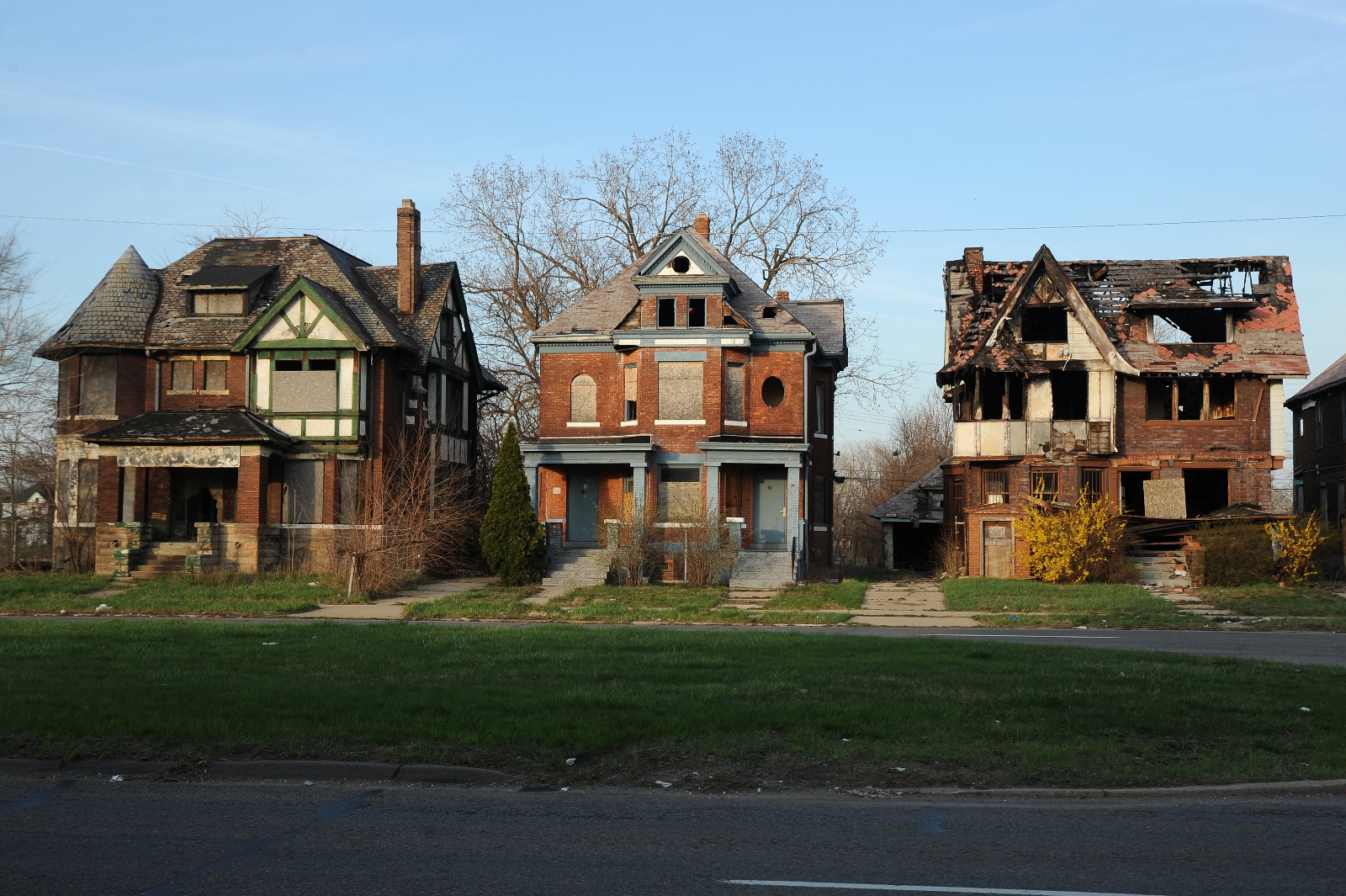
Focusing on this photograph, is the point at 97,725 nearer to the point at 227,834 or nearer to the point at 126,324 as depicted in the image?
the point at 227,834

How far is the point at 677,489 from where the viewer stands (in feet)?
116

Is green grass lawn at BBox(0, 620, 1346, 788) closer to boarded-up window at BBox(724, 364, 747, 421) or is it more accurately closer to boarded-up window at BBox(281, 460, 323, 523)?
boarded-up window at BBox(281, 460, 323, 523)

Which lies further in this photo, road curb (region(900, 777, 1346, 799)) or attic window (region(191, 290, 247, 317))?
attic window (region(191, 290, 247, 317))

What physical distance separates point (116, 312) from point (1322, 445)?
1746 inches

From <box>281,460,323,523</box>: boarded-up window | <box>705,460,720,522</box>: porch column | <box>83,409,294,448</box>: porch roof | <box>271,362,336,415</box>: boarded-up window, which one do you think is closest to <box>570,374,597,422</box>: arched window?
<box>705,460,720,522</box>: porch column

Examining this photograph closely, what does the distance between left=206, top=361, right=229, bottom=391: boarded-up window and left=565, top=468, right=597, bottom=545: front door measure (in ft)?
36.5

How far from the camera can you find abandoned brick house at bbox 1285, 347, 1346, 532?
43250 millimetres

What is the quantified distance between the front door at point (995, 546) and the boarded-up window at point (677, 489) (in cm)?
972

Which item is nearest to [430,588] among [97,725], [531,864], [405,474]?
[405,474]

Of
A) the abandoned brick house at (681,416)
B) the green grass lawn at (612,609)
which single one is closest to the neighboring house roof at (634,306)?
the abandoned brick house at (681,416)

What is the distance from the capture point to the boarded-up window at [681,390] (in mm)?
35469

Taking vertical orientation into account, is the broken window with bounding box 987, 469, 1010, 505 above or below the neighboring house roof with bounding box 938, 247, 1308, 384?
below

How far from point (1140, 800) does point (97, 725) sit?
8941mm

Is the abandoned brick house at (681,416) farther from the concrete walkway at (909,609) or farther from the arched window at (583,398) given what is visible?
the concrete walkway at (909,609)
